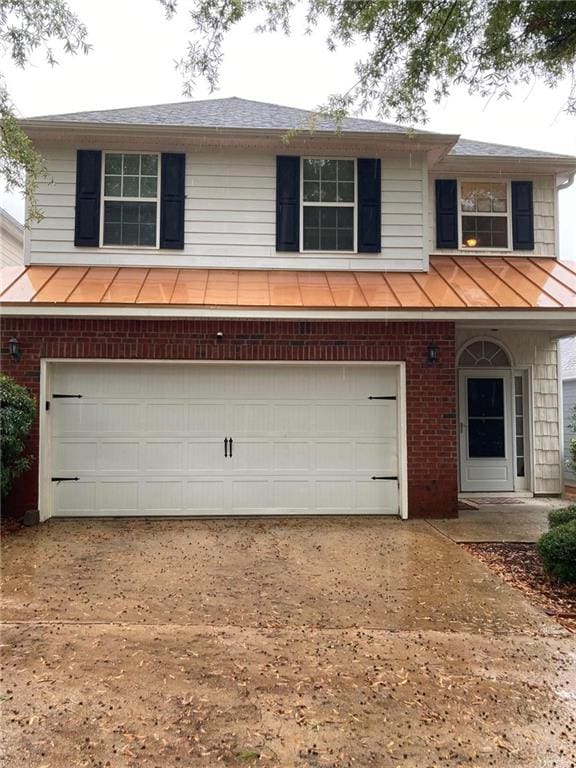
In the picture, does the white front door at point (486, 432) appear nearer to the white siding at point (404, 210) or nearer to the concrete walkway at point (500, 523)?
the concrete walkway at point (500, 523)

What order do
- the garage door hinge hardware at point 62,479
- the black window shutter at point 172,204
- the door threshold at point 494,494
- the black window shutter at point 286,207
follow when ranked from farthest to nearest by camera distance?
the door threshold at point 494,494
the black window shutter at point 286,207
the black window shutter at point 172,204
the garage door hinge hardware at point 62,479

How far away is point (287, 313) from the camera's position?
684 cm

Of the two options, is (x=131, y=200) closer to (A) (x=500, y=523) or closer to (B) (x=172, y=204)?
(B) (x=172, y=204)

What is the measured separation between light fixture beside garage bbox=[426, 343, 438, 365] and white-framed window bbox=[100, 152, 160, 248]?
4.49m

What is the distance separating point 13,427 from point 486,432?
7.51 m

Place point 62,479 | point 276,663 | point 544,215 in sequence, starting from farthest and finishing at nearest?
point 544,215
point 62,479
point 276,663

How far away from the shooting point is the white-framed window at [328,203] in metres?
8.13

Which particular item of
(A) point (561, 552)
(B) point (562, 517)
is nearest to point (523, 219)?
(B) point (562, 517)

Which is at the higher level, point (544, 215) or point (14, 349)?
point (544, 215)

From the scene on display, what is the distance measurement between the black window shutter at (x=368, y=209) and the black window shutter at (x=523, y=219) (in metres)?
2.75

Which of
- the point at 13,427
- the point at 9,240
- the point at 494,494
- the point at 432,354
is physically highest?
the point at 9,240

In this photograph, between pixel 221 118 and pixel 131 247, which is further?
pixel 221 118

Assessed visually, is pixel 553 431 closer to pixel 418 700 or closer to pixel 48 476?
pixel 418 700

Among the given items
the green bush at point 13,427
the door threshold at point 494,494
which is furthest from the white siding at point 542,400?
the green bush at point 13,427
